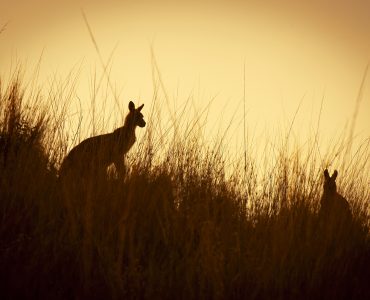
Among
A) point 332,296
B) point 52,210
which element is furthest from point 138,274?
point 332,296

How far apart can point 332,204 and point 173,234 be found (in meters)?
1.11

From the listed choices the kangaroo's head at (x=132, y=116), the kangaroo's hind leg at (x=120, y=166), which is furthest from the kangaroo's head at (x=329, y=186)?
the kangaroo's head at (x=132, y=116)

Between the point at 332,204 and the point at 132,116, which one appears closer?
the point at 332,204

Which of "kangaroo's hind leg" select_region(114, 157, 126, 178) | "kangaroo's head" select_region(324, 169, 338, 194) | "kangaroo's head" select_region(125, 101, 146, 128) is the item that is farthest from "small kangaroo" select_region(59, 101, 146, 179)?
"kangaroo's head" select_region(125, 101, 146, 128)

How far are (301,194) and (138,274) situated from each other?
4.96 feet

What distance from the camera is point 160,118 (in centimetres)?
356

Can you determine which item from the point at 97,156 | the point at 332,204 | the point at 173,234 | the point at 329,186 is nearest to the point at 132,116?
the point at 97,156

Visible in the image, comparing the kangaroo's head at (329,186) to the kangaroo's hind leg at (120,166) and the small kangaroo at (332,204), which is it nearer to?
the small kangaroo at (332,204)

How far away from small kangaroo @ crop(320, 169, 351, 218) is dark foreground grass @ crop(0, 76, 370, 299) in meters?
0.06

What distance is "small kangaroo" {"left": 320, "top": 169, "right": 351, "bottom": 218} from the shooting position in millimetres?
3020

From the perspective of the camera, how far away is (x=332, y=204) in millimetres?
3121

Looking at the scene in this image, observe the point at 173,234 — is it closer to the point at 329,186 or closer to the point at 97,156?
the point at 97,156

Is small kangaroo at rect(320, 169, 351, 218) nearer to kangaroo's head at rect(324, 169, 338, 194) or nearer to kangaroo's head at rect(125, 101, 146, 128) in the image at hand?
kangaroo's head at rect(324, 169, 338, 194)

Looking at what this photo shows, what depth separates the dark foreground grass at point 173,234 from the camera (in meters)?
2.11
